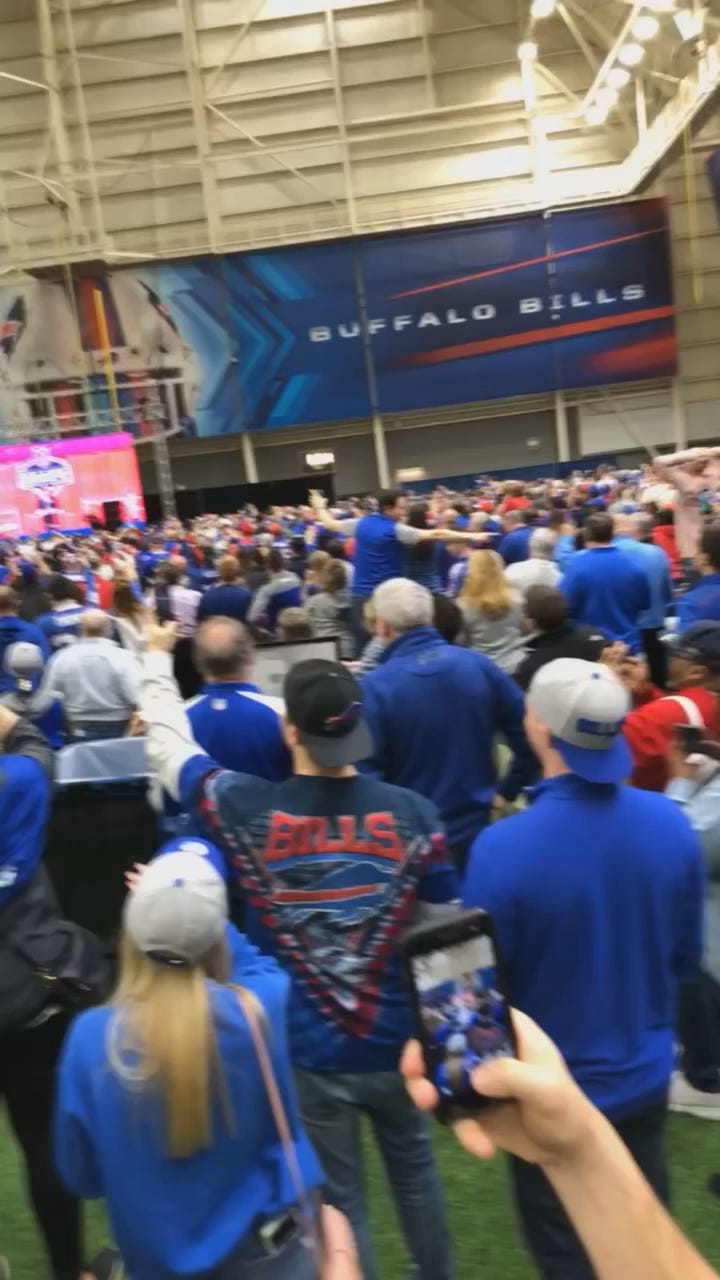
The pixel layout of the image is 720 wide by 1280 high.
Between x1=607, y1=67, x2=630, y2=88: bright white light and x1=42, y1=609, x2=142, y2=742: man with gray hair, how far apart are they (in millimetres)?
20338

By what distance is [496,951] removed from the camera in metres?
1.22

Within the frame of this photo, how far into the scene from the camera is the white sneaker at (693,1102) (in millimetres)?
3029

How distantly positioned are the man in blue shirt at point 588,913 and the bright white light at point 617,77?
2195 cm

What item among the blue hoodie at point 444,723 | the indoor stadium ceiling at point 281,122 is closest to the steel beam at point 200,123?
the indoor stadium ceiling at point 281,122

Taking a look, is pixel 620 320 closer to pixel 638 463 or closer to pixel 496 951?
pixel 638 463

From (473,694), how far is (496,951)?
5.97ft

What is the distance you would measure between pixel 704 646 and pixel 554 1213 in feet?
5.19

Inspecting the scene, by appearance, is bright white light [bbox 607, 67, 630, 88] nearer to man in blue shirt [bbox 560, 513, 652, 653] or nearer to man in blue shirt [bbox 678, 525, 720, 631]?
man in blue shirt [bbox 560, 513, 652, 653]

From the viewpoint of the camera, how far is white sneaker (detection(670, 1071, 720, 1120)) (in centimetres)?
303

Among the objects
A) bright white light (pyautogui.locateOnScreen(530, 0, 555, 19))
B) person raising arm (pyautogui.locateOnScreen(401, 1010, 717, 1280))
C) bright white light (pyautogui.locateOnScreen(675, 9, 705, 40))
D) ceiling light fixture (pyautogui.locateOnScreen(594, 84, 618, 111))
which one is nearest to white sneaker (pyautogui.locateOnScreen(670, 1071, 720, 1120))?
person raising arm (pyautogui.locateOnScreen(401, 1010, 717, 1280))

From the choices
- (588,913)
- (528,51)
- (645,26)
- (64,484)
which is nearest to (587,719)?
(588,913)

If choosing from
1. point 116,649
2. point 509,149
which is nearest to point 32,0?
point 509,149

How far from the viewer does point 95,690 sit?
4.21 m

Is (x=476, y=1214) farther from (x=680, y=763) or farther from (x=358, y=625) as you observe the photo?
(x=358, y=625)
